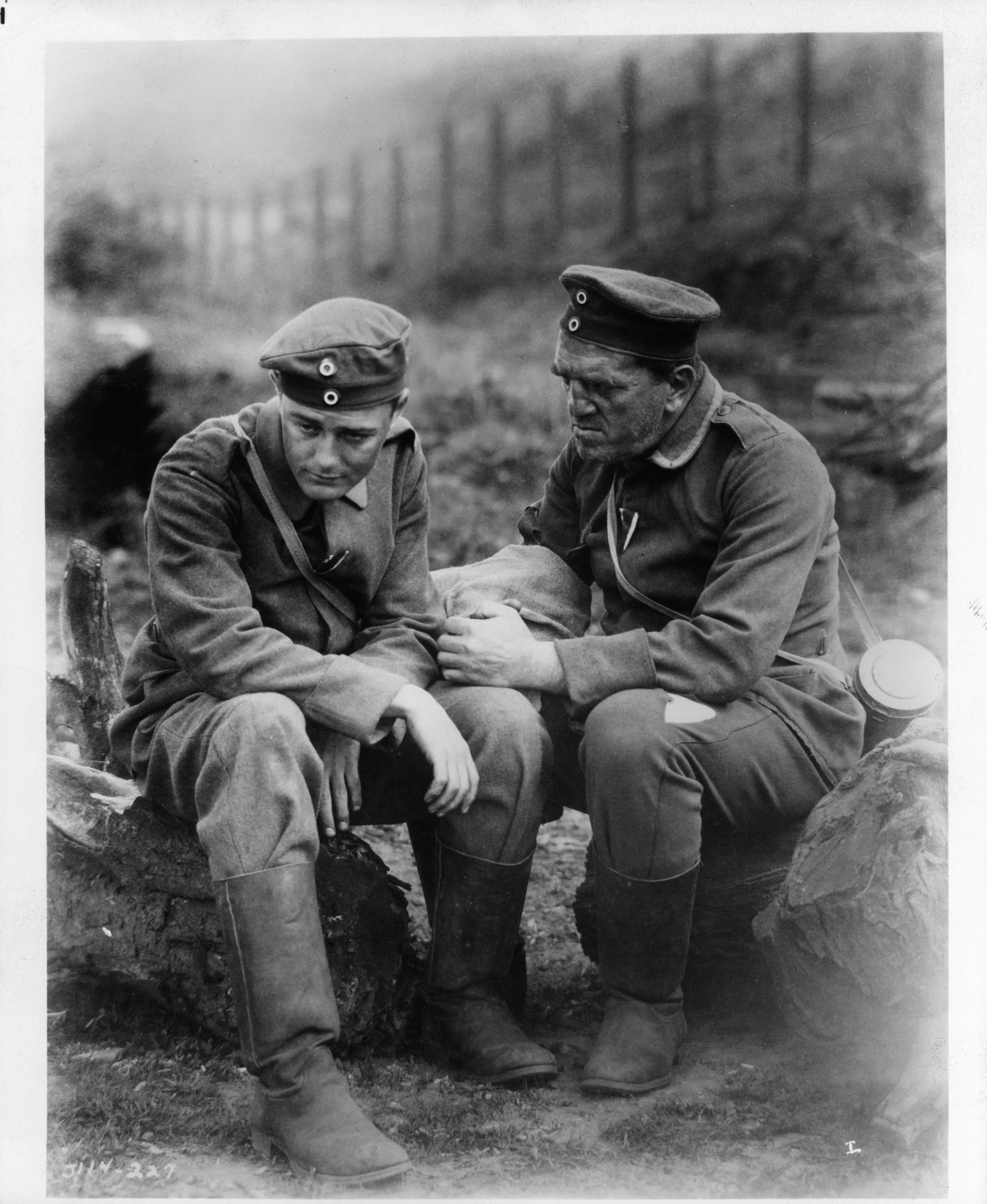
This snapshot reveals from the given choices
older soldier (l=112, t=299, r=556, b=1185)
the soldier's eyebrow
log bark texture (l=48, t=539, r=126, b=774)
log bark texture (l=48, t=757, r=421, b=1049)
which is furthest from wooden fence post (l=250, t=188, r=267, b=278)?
log bark texture (l=48, t=757, r=421, b=1049)

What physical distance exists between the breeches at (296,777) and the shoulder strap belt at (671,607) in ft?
1.63

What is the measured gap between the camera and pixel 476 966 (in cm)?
375

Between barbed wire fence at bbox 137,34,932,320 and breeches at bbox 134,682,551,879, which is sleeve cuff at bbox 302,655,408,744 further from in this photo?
barbed wire fence at bbox 137,34,932,320

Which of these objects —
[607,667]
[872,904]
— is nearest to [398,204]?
[607,667]

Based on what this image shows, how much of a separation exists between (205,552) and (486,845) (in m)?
1.06

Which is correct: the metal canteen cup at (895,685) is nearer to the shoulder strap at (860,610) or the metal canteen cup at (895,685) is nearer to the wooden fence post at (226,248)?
the shoulder strap at (860,610)

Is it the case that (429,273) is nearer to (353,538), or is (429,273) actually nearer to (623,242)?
(623,242)

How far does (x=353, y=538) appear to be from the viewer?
3.73 m

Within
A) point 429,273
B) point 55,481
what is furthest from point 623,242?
point 55,481

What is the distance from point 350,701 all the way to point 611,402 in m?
1.11

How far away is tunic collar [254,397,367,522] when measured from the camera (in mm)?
3633

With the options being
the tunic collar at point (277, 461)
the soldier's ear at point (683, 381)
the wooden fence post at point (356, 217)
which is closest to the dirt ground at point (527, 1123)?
the tunic collar at point (277, 461)

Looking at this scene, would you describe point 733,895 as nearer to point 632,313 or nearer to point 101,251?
point 632,313

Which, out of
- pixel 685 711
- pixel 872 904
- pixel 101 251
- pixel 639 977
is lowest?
pixel 639 977
